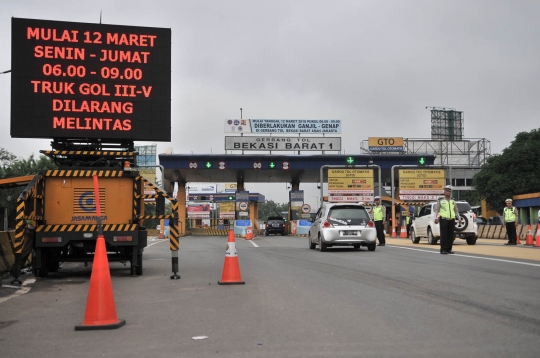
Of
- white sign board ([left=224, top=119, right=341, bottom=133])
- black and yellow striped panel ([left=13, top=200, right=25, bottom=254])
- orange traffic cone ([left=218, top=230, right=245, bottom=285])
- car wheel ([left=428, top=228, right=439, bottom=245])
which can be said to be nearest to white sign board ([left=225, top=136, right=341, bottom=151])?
white sign board ([left=224, top=119, right=341, bottom=133])

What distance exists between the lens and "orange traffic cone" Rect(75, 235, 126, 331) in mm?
6906

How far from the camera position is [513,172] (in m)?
66.0

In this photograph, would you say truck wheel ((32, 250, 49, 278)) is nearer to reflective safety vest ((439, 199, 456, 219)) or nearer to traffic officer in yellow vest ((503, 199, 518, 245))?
reflective safety vest ((439, 199, 456, 219))

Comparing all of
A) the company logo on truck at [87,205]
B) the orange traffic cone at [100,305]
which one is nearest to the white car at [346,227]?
the company logo on truck at [87,205]

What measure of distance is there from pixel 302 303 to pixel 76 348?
3368 millimetres

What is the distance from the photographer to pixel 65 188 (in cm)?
1306

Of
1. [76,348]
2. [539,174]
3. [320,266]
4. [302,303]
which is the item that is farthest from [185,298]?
[539,174]

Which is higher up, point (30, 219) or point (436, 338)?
point (30, 219)

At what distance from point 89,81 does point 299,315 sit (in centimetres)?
929

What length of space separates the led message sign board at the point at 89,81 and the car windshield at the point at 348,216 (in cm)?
717

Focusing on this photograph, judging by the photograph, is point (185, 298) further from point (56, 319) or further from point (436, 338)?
point (436, 338)

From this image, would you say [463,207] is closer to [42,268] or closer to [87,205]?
[87,205]

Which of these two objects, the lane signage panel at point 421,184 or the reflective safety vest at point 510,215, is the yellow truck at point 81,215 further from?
the lane signage panel at point 421,184

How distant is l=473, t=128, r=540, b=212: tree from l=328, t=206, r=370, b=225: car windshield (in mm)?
49938
